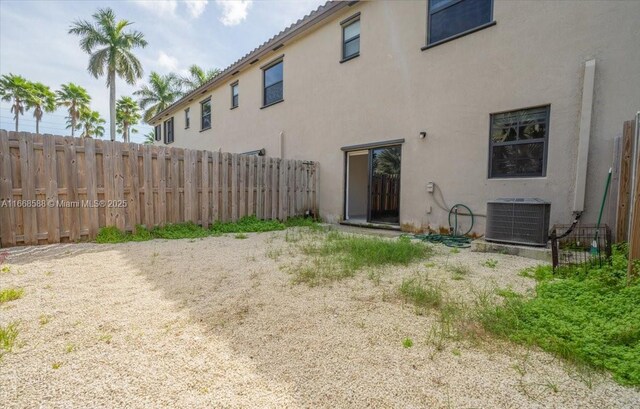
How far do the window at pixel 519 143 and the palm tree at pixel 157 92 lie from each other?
29.7 metres

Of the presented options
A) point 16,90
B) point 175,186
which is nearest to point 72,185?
point 175,186

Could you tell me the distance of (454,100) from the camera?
6.08 meters

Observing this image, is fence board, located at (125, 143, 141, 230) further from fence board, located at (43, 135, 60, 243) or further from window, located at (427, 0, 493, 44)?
window, located at (427, 0, 493, 44)

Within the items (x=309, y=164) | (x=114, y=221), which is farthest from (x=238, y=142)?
(x=114, y=221)

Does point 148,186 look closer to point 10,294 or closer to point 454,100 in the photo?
point 10,294

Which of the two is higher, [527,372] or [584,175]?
[584,175]

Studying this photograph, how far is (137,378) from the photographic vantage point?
62.7 inches

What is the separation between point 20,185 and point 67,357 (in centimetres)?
457

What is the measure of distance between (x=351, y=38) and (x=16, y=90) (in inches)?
1380

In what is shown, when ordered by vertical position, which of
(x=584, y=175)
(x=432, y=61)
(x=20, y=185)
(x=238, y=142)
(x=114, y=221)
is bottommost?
(x=114, y=221)

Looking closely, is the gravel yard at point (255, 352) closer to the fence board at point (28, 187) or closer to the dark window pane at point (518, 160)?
the fence board at point (28, 187)

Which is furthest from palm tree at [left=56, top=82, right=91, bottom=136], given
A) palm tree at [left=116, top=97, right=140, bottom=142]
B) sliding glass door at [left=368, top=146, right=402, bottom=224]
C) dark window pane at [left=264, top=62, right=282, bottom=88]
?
sliding glass door at [left=368, top=146, right=402, bottom=224]

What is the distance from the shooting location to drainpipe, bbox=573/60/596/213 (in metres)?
4.50

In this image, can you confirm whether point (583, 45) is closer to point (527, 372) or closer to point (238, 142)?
point (527, 372)
